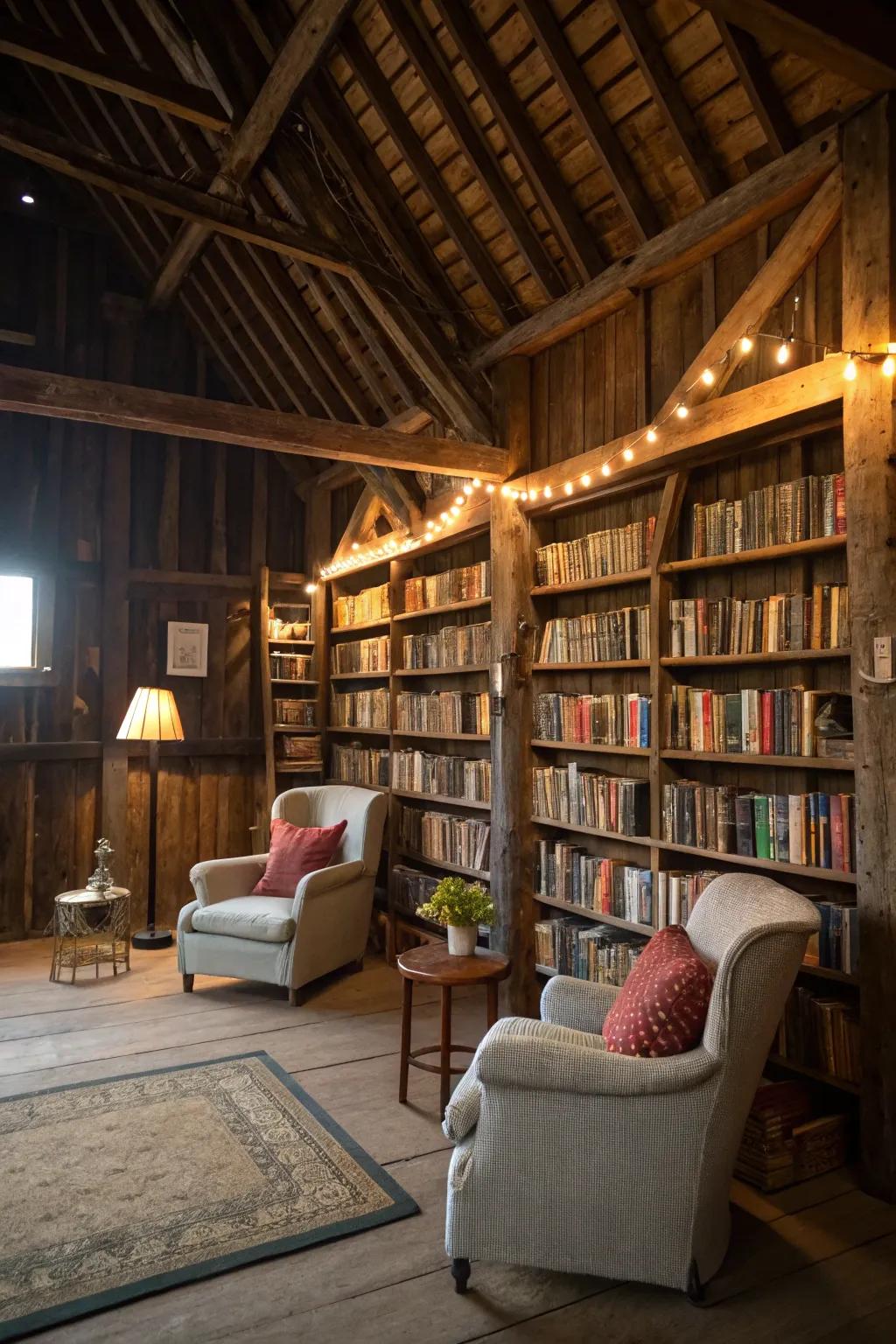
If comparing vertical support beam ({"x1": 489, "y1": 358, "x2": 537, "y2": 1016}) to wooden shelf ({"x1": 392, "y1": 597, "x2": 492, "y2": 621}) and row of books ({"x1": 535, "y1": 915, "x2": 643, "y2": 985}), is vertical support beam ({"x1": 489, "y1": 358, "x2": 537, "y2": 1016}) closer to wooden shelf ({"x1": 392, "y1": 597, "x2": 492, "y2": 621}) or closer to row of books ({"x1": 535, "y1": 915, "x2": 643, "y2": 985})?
row of books ({"x1": 535, "y1": 915, "x2": 643, "y2": 985})

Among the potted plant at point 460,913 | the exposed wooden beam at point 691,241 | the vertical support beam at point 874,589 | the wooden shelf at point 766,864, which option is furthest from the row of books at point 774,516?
the potted plant at point 460,913

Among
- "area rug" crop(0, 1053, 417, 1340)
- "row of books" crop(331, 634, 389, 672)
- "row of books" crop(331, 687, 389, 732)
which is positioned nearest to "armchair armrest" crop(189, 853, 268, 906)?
"row of books" crop(331, 687, 389, 732)

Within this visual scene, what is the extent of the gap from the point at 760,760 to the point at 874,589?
2.36 feet

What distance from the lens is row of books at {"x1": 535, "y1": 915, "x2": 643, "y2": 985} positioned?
12.1 ft

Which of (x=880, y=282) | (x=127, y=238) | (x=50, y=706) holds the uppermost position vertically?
(x=127, y=238)

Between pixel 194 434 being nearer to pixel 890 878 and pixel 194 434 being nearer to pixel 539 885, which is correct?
pixel 539 885

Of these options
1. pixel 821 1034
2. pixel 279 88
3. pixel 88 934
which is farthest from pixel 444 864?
pixel 279 88

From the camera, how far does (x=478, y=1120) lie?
235 centimetres

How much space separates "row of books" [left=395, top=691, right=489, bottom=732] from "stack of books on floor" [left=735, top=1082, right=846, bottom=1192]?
91.9 inches

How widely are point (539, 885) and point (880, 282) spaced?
9.32ft

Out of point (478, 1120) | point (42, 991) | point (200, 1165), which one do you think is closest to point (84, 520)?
point (42, 991)

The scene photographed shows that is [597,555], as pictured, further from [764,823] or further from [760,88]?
[760,88]

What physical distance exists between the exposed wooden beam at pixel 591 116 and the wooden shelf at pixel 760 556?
1.32m

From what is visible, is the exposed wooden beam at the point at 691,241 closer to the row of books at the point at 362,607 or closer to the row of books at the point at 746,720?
the row of books at the point at 746,720
